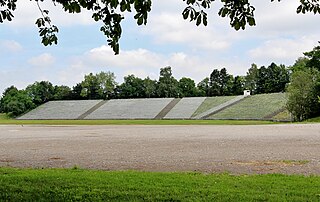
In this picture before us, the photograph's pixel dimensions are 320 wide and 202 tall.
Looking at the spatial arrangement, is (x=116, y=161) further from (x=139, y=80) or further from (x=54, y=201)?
(x=139, y=80)

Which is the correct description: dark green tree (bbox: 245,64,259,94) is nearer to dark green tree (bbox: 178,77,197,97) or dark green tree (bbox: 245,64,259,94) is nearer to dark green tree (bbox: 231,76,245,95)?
dark green tree (bbox: 231,76,245,95)

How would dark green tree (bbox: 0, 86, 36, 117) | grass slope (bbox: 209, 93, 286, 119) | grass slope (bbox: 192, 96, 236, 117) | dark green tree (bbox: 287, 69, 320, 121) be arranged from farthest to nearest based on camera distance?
dark green tree (bbox: 0, 86, 36, 117)
grass slope (bbox: 192, 96, 236, 117)
grass slope (bbox: 209, 93, 286, 119)
dark green tree (bbox: 287, 69, 320, 121)

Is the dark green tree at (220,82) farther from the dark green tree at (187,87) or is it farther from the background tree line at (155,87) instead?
the dark green tree at (187,87)

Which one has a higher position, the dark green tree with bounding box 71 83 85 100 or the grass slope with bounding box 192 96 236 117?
the dark green tree with bounding box 71 83 85 100

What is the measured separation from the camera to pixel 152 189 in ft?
22.5

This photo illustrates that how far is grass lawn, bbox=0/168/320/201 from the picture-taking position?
6.17 meters

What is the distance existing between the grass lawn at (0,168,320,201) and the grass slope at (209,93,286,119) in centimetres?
6964

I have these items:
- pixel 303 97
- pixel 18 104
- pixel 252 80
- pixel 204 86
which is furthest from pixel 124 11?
pixel 204 86

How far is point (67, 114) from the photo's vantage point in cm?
10700

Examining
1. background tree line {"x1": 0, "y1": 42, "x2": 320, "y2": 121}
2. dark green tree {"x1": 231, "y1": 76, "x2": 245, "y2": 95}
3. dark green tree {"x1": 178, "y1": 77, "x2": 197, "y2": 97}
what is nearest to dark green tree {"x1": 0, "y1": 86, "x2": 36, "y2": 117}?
background tree line {"x1": 0, "y1": 42, "x2": 320, "y2": 121}

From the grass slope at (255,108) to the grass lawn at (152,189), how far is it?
228ft

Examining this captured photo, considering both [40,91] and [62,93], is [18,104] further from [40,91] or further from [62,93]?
[62,93]

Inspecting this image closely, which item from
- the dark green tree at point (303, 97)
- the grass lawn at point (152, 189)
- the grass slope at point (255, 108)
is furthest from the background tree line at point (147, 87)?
Result: the grass lawn at point (152, 189)

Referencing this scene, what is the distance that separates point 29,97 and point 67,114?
28062mm
